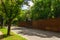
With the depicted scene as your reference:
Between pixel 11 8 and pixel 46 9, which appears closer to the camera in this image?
pixel 11 8

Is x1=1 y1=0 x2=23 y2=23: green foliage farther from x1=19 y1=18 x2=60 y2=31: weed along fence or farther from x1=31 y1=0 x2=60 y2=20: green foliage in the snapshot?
x1=31 y1=0 x2=60 y2=20: green foliage

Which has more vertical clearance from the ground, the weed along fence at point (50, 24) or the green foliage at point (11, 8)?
the green foliage at point (11, 8)

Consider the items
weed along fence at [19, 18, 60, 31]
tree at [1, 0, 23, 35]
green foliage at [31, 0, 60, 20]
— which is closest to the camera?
tree at [1, 0, 23, 35]

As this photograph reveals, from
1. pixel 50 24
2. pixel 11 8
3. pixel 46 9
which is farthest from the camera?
pixel 46 9

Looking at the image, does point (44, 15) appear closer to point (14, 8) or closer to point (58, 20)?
point (58, 20)

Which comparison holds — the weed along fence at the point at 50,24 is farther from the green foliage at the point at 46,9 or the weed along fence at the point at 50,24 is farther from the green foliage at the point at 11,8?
the green foliage at the point at 11,8

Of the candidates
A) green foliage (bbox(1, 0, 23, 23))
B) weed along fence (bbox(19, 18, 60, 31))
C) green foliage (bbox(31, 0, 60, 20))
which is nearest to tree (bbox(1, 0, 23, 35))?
green foliage (bbox(1, 0, 23, 23))

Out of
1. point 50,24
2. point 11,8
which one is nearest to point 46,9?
point 50,24

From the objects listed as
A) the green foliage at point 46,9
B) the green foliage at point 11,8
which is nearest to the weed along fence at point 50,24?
the green foliage at point 46,9

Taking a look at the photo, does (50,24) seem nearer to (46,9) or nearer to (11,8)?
(46,9)

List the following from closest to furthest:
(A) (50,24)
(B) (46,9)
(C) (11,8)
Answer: (C) (11,8) < (A) (50,24) < (B) (46,9)

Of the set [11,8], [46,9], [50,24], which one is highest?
[11,8]

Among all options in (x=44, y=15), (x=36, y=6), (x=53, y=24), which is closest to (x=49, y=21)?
(x=53, y=24)

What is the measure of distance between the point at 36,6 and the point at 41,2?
76.1 inches
